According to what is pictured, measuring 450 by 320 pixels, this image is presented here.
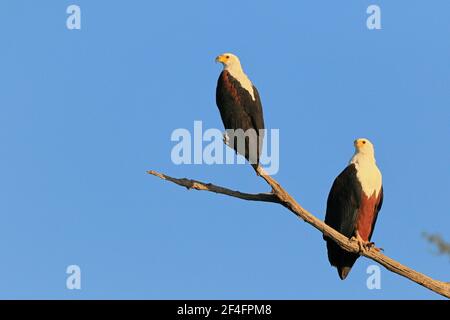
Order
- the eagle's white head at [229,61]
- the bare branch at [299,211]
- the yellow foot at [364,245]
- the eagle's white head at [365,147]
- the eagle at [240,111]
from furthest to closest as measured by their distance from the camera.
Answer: the eagle's white head at [229,61]
the eagle at [240,111]
the eagle's white head at [365,147]
the yellow foot at [364,245]
the bare branch at [299,211]

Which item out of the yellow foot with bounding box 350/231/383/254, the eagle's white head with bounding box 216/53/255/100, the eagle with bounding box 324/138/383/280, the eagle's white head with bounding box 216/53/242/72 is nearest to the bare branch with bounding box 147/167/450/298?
the yellow foot with bounding box 350/231/383/254

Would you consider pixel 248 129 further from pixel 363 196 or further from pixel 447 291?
pixel 447 291

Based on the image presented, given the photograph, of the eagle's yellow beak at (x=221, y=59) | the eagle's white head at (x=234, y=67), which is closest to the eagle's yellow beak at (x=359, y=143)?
the eagle's white head at (x=234, y=67)

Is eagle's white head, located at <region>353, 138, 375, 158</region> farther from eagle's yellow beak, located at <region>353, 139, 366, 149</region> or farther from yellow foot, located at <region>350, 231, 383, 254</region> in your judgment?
yellow foot, located at <region>350, 231, 383, 254</region>

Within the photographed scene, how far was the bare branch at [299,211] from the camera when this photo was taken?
12727 mm

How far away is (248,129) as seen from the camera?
14.0 m

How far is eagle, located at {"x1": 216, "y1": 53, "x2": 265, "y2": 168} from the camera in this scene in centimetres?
1388

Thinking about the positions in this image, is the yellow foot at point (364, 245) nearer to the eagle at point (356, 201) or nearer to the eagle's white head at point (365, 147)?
the eagle at point (356, 201)

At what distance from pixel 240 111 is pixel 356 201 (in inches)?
77.9

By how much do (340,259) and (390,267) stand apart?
966 millimetres

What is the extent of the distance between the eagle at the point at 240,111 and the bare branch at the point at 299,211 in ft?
2.60

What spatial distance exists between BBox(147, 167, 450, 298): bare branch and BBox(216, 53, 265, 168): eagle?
2.60 ft

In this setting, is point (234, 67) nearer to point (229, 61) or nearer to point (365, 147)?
point (229, 61)
